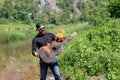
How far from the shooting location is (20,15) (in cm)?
16262

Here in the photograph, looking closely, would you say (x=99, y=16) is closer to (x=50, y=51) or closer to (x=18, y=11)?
(x=50, y=51)

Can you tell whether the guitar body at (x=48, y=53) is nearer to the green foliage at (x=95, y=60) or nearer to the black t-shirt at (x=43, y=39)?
the black t-shirt at (x=43, y=39)

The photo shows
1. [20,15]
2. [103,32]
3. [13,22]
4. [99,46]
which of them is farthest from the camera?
[20,15]

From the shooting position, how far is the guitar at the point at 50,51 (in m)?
10.8

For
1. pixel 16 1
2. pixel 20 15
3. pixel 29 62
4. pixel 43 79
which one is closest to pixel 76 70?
pixel 43 79

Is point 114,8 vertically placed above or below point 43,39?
below

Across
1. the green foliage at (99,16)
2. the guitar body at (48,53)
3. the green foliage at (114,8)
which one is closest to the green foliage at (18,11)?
the green foliage at (99,16)

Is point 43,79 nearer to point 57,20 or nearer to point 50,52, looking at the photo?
point 50,52

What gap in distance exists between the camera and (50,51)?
11.0 m

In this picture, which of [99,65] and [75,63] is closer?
[99,65]

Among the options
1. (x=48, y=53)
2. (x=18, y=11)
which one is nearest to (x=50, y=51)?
(x=48, y=53)

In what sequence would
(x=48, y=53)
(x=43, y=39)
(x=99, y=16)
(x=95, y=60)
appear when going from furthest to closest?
(x=99, y=16) < (x=95, y=60) < (x=48, y=53) < (x=43, y=39)

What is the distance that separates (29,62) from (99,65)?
9345 millimetres

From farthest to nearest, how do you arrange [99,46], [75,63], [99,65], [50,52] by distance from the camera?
1. [99,46]
2. [75,63]
3. [99,65]
4. [50,52]
